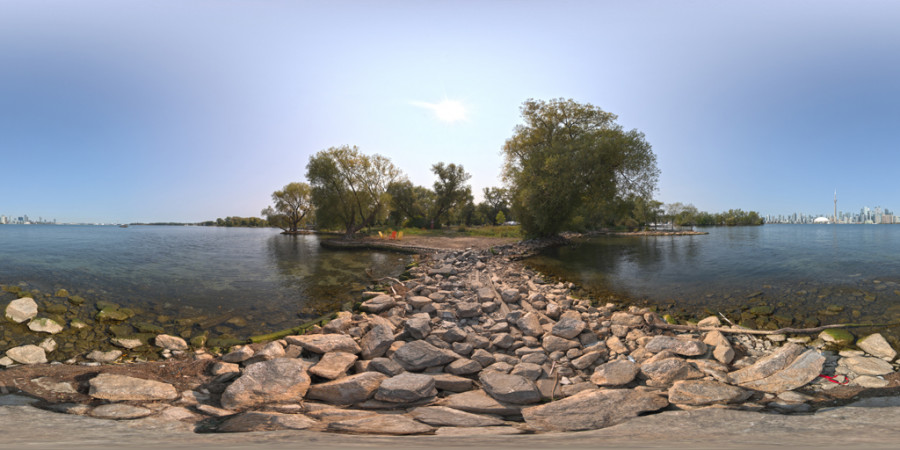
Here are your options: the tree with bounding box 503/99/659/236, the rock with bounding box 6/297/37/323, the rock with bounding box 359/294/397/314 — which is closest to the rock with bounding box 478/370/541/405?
the rock with bounding box 359/294/397/314

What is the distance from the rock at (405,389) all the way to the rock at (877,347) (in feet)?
21.5

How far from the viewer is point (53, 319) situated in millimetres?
5633

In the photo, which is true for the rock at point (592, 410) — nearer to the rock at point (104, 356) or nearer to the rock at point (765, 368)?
the rock at point (765, 368)

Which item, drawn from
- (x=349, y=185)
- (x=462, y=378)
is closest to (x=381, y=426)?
(x=462, y=378)

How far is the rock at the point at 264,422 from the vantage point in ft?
9.19

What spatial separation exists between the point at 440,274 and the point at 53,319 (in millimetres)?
9084

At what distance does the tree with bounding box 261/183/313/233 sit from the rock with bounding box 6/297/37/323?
35624 mm

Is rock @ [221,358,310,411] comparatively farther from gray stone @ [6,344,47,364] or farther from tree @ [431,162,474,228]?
tree @ [431,162,474,228]

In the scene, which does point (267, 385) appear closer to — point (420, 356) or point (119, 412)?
point (119, 412)

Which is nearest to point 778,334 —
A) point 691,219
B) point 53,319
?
point 53,319

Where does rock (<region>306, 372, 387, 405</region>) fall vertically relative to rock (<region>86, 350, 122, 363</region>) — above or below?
above

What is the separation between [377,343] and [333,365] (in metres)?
0.79

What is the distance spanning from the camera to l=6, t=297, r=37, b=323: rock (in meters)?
5.41

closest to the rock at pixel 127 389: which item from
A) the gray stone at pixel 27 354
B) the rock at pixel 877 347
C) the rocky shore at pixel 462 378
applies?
the rocky shore at pixel 462 378
